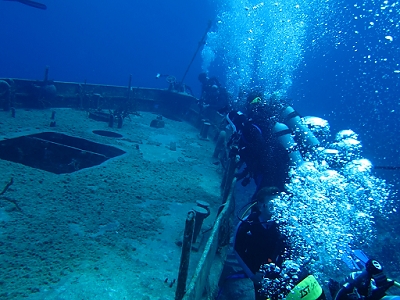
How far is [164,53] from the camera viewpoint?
167 metres

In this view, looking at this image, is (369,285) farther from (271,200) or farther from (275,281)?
(271,200)

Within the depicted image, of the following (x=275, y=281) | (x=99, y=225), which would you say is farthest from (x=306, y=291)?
(x=99, y=225)

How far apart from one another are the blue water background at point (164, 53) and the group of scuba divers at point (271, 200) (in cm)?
5084

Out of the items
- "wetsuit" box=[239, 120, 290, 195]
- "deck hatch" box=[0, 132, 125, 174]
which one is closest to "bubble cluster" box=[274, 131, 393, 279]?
"wetsuit" box=[239, 120, 290, 195]

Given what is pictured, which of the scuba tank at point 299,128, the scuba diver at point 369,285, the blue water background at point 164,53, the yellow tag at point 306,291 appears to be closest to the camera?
the scuba diver at point 369,285

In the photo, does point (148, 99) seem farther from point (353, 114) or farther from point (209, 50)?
point (353, 114)

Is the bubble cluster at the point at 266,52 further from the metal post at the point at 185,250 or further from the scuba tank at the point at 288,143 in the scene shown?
the metal post at the point at 185,250

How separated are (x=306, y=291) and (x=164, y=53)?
177 meters

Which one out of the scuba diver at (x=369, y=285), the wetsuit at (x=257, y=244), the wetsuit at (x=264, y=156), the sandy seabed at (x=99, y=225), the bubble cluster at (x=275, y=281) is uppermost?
the wetsuit at (x=264, y=156)

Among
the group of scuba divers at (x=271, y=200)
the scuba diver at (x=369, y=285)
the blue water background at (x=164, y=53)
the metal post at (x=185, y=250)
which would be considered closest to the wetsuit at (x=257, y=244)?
the group of scuba divers at (x=271, y=200)

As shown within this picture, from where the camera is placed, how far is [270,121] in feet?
22.8

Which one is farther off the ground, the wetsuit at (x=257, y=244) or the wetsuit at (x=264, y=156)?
the wetsuit at (x=264, y=156)

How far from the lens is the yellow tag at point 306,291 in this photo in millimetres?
2418

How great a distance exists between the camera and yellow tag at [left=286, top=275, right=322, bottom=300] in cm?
242
